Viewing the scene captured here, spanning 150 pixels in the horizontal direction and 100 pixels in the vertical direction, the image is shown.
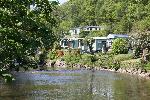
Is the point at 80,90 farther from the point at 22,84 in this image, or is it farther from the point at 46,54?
the point at 46,54

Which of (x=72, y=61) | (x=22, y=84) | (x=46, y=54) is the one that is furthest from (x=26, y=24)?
(x=46, y=54)

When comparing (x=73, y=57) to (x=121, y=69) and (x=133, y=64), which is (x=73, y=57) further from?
(x=133, y=64)

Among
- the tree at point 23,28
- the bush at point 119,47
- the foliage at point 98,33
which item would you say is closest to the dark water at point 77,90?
the tree at point 23,28

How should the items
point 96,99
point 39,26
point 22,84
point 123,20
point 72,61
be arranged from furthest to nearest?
point 123,20 → point 72,61 → point 22,84 → point 96,99 → point 39,26

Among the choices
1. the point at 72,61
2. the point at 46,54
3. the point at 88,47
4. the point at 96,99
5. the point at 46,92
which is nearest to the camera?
the point at 96,99

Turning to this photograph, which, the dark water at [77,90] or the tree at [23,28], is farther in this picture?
the dark water at [77,90]

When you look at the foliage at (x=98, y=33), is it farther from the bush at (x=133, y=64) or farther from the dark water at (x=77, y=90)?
the dark water at (x=77, y=90)

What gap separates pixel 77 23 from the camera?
497 ft

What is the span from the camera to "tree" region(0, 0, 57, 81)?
51.8 feet

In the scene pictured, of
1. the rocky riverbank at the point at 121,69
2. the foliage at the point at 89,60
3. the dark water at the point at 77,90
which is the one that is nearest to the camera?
the dark water at the point at 77,90

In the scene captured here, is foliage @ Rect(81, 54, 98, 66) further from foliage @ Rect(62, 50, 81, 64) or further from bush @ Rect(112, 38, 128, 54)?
bush @ Rect(112, 38, 128, 54)

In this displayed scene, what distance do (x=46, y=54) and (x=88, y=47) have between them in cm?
1791

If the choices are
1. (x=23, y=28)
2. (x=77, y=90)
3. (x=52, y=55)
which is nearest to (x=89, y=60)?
(x=52, y=55)

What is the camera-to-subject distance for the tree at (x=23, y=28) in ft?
51.8
